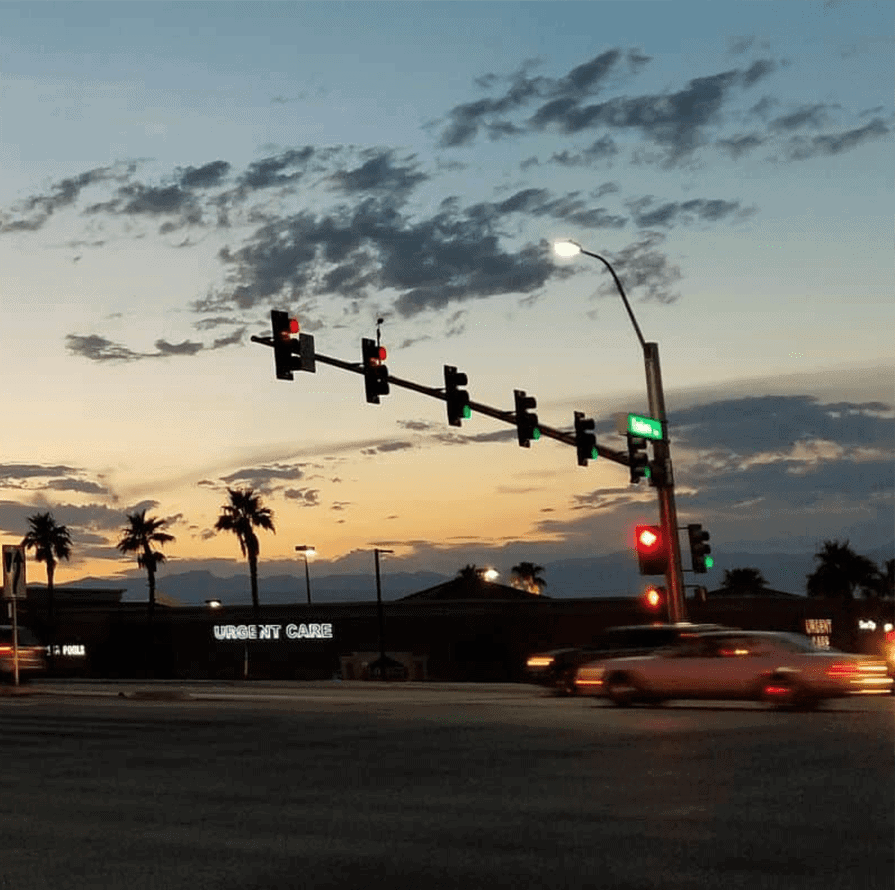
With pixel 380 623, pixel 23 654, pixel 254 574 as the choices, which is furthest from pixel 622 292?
pixel 254 574

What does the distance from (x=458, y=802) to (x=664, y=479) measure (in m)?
21.4

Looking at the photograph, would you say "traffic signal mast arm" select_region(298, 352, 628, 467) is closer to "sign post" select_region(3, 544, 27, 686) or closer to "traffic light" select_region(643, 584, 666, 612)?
"traffic light" select_region(643, 584, 666, 612)

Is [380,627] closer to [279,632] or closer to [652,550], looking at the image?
[279,632]

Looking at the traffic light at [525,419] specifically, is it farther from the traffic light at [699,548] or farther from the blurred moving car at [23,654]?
the blurred moving car at [23,654]

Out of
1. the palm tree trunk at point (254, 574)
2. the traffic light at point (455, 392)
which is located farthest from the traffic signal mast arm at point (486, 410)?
the palm tree trunk at point (254, 574)

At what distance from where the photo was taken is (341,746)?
59.3ft

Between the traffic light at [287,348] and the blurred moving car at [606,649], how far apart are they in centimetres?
786

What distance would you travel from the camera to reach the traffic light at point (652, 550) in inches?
1291

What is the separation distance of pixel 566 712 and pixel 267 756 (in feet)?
24.6

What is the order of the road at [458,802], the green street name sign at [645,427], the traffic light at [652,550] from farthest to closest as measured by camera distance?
the traffic light at [652,550] → the green street name sign at [645,427] → the road at [458,802]

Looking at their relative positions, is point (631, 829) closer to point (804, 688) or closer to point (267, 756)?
point (267, 756)

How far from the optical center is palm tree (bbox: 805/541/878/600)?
10075cm

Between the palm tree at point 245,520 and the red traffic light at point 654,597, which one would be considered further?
the palm tree at point 245,520

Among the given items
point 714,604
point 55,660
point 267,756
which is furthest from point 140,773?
point 55,660
